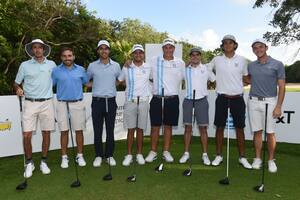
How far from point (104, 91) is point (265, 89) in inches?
102

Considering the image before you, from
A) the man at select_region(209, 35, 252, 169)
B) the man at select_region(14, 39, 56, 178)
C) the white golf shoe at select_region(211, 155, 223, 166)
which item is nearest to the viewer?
the man at select_region(14, 39, 56, 178)

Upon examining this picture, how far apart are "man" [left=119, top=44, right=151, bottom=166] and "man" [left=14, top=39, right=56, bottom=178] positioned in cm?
125

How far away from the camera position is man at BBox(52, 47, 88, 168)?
259 inches

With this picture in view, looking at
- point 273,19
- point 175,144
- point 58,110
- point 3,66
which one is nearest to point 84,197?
point 58,110

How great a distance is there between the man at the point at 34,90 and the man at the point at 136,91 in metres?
1.25

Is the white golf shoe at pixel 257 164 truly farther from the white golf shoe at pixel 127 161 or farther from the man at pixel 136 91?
the white golf shoe at pixel 127 161

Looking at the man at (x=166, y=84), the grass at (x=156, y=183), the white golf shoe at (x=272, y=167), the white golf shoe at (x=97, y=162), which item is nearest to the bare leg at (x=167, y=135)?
the man at (x=166, y=84)

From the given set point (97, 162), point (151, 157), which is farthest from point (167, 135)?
point (97, 162)

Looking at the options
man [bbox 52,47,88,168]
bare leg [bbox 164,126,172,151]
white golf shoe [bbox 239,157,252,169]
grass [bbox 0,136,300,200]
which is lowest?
grass [bbox 0,136,300,200]

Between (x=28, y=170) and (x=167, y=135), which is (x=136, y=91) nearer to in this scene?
(x=167, y=135)

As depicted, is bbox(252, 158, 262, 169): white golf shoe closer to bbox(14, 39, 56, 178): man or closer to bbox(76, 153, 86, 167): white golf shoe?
bbox(76, 153, 86, 167): white golf shoe

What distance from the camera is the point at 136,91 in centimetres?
682

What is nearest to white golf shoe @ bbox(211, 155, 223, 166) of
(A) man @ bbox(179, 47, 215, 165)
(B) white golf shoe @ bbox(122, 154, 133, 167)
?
(A) man @ bbox(179, 47, 215, 165)

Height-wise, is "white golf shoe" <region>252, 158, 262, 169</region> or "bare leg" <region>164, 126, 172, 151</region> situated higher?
"bare leg" <region>164, 126, 172, 151</region>
